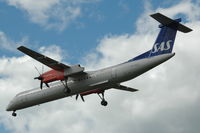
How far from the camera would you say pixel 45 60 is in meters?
35.0

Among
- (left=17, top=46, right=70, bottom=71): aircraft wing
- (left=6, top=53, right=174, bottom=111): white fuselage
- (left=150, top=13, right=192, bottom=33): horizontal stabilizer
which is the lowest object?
(left=6, top=53, right=174, bottom=111): white fuselage

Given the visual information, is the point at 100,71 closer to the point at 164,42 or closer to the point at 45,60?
the point at 45,60

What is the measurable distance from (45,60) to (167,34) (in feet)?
32.8

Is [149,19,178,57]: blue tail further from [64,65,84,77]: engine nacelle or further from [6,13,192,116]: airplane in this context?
[64,65,84,77]: engine nacelle

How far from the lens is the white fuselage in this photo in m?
33.8

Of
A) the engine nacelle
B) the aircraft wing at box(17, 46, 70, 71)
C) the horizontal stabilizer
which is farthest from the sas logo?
the aircraft wing at box(17, 46, 70, 71)

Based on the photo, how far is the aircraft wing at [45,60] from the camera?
33.7 metres

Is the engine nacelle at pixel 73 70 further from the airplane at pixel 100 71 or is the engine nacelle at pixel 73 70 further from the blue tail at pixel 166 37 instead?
the blue tail at pixel 166 37

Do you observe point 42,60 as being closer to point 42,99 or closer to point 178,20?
point 42,99

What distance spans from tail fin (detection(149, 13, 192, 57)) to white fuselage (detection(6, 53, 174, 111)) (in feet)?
2.47

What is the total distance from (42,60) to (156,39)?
9.38m

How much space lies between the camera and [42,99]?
38.3 meters

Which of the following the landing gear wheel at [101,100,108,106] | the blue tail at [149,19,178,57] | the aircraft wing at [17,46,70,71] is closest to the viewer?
the aircraft wing at [17,46,70,71]

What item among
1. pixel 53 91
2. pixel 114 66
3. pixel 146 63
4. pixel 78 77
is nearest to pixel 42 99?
pixel 53 91
